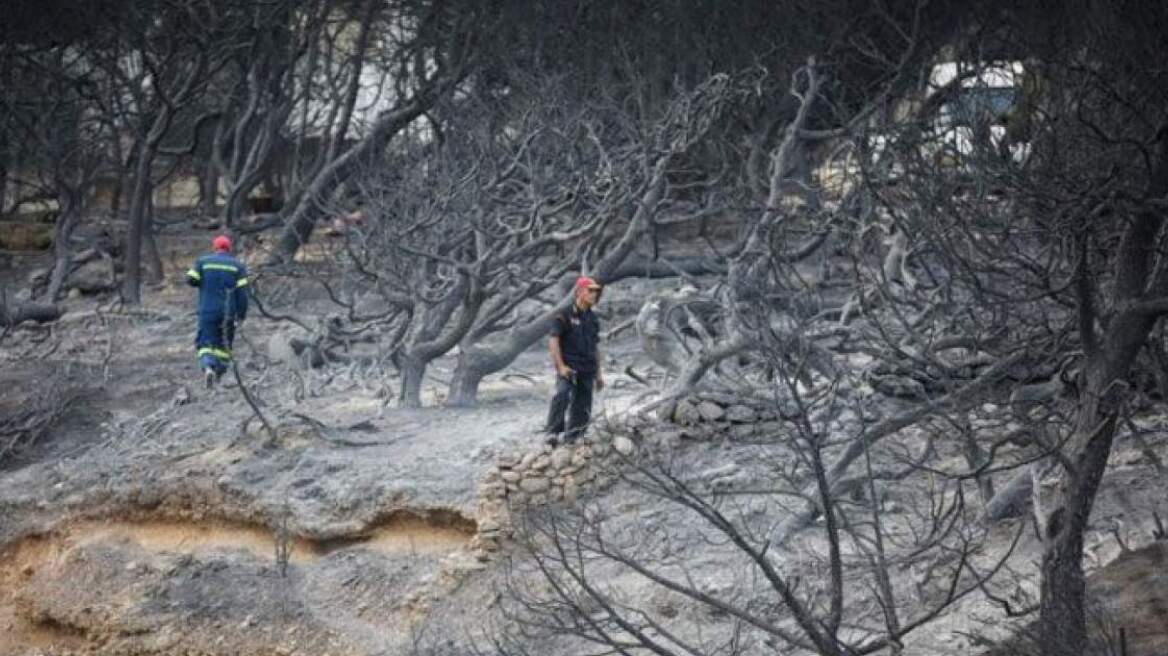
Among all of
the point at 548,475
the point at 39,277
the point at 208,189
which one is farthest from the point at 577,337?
the point at 208,189

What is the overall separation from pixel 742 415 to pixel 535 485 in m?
1.94

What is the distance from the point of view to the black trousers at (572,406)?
1661 centimetres

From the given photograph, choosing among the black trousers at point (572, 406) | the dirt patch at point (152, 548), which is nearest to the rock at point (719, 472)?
the black trousers at point (572, 406)

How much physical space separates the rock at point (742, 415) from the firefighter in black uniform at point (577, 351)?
53.1 inches

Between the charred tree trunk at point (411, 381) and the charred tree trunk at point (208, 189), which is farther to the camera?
the charred tree trunk at point (208, 189)

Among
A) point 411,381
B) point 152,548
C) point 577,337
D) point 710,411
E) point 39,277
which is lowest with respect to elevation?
point 152,548

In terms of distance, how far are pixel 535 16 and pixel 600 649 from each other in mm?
16246

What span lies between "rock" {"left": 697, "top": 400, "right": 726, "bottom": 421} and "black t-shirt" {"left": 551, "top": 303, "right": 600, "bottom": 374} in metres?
1.48

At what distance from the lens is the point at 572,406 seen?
16828mm

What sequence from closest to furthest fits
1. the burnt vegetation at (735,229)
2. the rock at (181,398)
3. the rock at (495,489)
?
the burnt vegetation at (735,229) → the rock at (495,489) → the rock at (181,398)

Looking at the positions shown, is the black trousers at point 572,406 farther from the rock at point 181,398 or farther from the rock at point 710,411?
→ the rock at point 181,398

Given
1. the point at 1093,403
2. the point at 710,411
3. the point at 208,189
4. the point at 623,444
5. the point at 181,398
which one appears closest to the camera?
the point at 1093,403

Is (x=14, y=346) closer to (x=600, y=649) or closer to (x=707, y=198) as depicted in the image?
(x=707, y=198)

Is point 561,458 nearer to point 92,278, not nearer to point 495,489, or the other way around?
point 495,489
